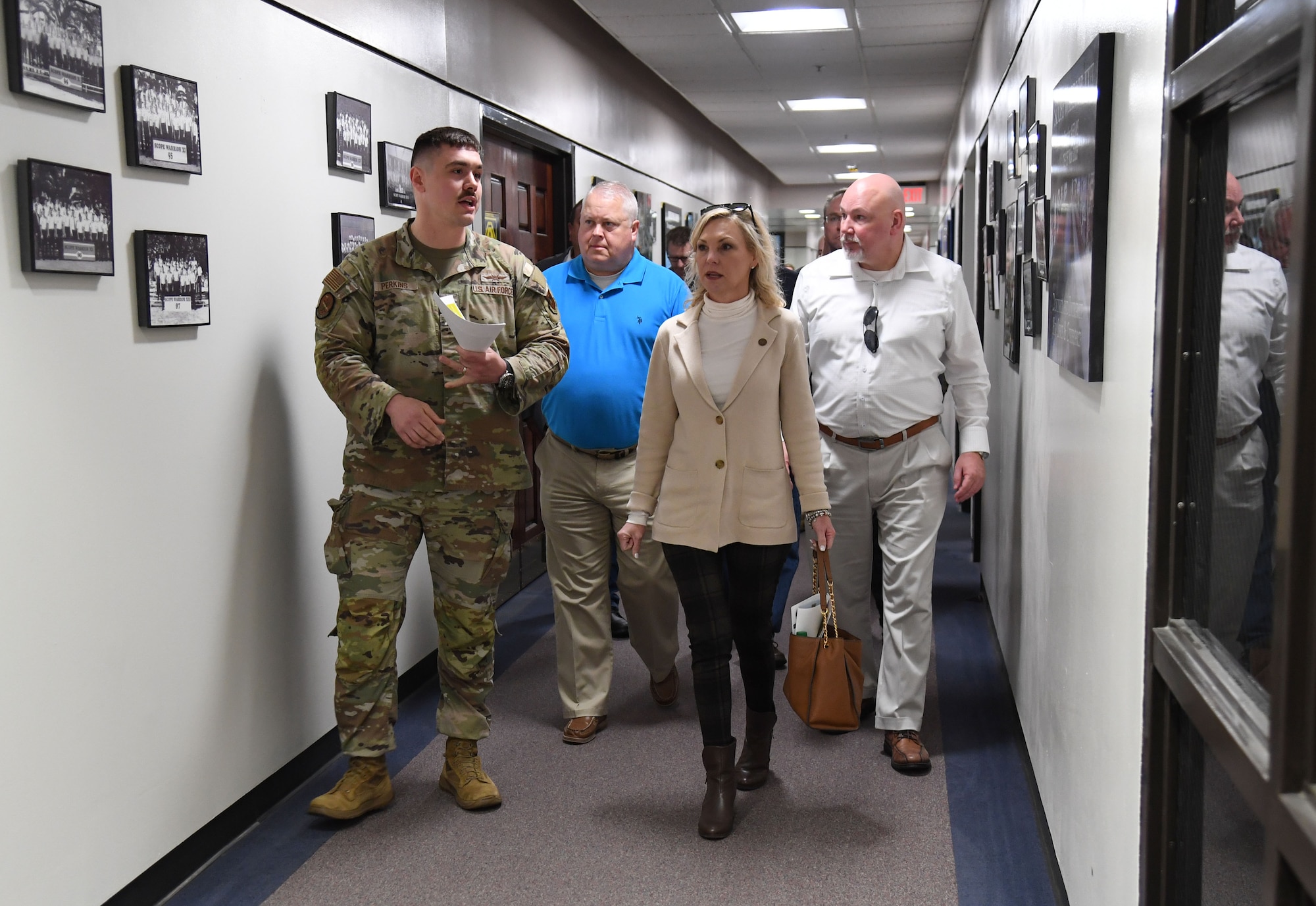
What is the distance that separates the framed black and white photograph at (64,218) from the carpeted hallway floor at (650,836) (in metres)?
1.39

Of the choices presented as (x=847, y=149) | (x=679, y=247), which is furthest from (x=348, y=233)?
(x=847, y=149)

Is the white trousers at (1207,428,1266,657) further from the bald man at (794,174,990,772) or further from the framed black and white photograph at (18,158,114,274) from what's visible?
the framed black and white photograph at (18,158,114,274)

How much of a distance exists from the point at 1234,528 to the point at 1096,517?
0.79 metres

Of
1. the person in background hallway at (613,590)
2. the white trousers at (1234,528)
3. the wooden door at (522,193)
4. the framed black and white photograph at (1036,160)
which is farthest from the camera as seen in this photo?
the wooden door at (522,193)

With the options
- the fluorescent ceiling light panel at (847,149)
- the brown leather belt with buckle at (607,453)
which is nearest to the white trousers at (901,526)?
the brown leather belt with buckle at (607,453)

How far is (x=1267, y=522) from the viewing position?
3.68 ft

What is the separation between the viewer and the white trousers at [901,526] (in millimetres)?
3203

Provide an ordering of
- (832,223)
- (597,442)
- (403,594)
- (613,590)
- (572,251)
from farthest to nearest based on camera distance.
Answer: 1. (832,223)
2. (613,590)
3. (572,251)
4. (597,442)
5. (403,594)

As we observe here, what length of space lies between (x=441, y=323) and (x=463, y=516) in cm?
50

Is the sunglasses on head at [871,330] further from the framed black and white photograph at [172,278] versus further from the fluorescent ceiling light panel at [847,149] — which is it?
the fluorescent ceiling light panel at [847,149]

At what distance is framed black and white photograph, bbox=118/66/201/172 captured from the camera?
2.31 metres

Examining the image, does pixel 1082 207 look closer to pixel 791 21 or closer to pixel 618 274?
pixel 618 274

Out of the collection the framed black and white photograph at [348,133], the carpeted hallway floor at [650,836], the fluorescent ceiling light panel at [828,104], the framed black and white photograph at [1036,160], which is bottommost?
the carpeted hallway floor at [650,836]

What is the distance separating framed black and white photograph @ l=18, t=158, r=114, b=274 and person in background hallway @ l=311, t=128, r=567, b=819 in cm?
60
